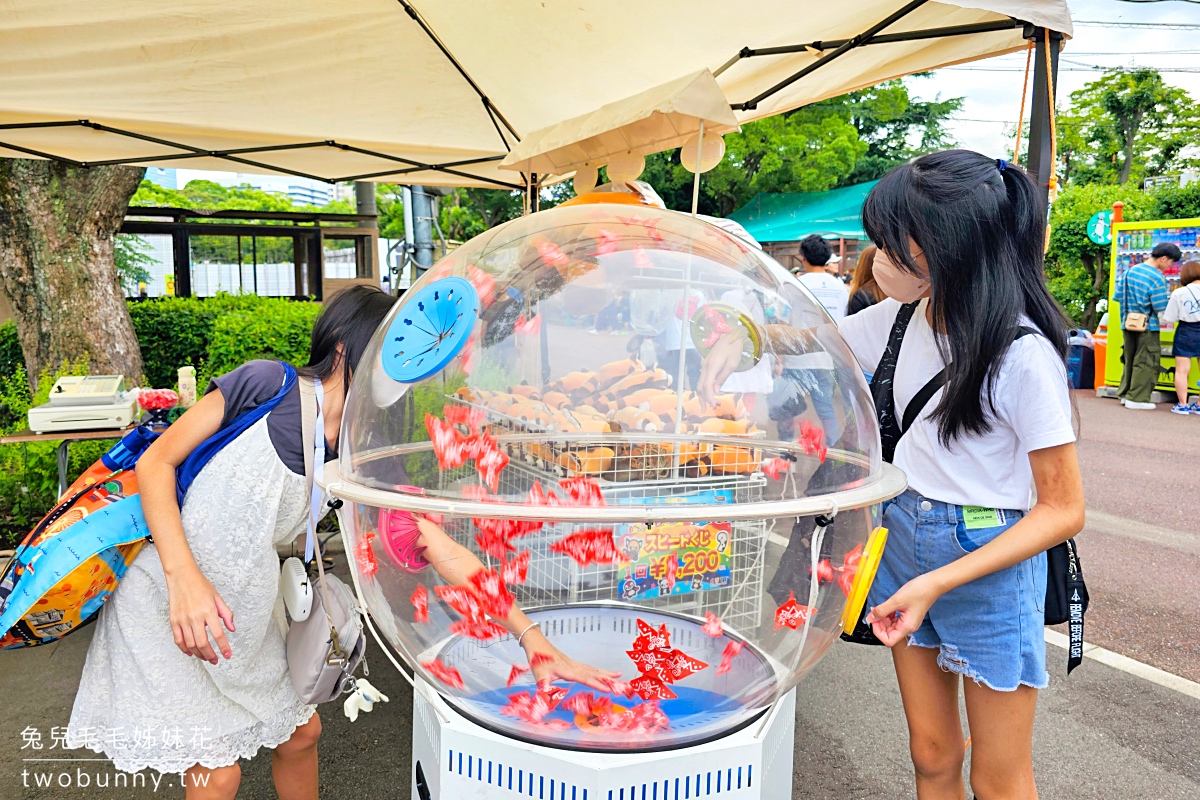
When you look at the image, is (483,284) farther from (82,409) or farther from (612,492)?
(82,409)

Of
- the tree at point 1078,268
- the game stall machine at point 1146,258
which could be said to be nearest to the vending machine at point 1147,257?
the game stall machine at point 1146,258

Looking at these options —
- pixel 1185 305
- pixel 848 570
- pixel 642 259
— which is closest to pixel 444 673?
pixel 848 570

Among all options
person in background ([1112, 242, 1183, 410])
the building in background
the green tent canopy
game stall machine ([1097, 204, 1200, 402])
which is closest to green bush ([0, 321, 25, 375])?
person in background ([1112, 242, 1183, 410])

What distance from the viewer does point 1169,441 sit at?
796cm

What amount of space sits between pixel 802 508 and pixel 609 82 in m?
3.07

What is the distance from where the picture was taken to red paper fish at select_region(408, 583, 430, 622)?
1.55 metres

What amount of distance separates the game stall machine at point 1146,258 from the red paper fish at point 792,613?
Result: 35.7ft

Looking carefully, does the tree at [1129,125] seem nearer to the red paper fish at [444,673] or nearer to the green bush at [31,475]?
the green bush at [31,475]

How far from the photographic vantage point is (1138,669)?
130 inches

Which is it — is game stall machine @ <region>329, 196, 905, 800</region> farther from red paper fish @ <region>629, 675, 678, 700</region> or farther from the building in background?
the building in background

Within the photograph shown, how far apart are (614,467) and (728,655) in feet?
1.74

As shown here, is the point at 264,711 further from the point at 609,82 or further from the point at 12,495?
the point at 12,495

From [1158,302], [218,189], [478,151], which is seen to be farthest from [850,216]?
[218,189]

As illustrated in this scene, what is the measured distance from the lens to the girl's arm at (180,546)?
5.32ft
